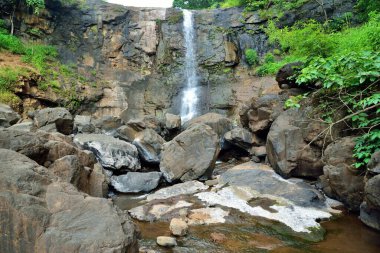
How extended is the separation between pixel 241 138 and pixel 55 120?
8085mm

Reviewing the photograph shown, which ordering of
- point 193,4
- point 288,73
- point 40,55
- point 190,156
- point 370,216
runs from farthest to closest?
point 193,4
point 40,55
point 288,73
point 190,156
point 370,216

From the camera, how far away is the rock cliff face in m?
20.5

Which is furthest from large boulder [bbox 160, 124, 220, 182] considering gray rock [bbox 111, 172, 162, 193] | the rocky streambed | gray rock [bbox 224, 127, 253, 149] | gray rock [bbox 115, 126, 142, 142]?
gray rock [bbox 115, 126, 142, 142]

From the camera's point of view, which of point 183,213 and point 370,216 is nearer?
point 370,216

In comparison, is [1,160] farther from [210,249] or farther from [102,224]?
[210,249]

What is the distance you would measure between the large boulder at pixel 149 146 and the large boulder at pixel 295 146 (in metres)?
4.51

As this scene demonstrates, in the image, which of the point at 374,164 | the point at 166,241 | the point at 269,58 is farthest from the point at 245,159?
the point at 269,58

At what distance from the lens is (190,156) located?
962cm

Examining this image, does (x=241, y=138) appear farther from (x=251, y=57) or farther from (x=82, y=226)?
(x=251, y=57)

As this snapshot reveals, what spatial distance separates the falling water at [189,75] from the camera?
Result: 65.7ft

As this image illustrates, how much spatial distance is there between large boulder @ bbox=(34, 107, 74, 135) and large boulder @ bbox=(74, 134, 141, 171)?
2.03m

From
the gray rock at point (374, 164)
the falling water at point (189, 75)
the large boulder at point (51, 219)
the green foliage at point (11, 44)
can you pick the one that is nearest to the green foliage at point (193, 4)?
the falling water at point (189, 75)

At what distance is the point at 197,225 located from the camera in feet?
20.6

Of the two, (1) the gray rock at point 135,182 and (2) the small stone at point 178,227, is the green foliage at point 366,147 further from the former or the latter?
(1) the gray rock at point 135,182
